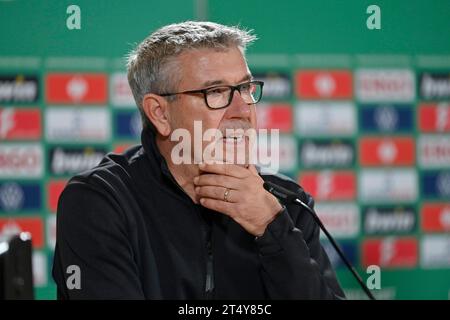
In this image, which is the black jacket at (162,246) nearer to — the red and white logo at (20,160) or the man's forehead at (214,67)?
the man's forehead at (214,67)

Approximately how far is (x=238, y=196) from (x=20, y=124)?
1.80m

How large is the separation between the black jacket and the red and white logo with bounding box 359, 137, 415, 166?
4.99 feet

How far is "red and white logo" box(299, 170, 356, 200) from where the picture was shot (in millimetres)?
3162

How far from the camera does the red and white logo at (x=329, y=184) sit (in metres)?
3.16

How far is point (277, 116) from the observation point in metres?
3.16

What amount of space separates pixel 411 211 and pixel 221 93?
5.96ft

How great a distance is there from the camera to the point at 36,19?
2979 millimetres

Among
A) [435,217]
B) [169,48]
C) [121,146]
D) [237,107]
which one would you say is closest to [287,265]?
[237,107]

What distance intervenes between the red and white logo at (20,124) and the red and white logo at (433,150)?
5.75ft

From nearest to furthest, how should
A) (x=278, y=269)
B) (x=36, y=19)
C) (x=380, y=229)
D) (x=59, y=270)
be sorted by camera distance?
(x=278, y=269), (x=59, y=270), (x=36, y=19), (x=380, y=229)

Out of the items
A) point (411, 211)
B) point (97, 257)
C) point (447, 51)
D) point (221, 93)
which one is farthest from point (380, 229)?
point (97, 257)

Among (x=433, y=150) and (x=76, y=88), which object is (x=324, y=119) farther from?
(x=76, y=88)

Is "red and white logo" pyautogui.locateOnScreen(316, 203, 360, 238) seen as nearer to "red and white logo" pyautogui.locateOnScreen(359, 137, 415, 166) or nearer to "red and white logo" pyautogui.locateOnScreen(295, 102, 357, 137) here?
"red and white logo" pyautogui.locateOnScreen(359, 137, 415, 166)

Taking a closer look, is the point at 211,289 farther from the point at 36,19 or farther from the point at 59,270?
the point at 36,19
